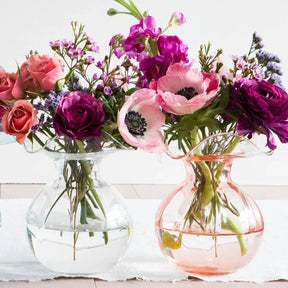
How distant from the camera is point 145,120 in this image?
891 millimetres

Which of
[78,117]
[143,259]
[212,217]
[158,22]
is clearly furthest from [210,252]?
[158,22]

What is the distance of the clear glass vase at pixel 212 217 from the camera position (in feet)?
3.15

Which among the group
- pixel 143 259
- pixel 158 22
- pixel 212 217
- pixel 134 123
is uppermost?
pixel 158 22

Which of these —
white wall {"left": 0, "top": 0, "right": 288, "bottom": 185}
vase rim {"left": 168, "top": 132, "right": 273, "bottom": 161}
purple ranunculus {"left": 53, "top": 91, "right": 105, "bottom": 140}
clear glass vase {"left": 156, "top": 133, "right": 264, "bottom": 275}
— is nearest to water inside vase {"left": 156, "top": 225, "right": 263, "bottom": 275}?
clear glass vase {"left": 156, "top": 133, "right": 264, "bottom": 275}

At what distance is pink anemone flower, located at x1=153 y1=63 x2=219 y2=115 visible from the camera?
2.79ft

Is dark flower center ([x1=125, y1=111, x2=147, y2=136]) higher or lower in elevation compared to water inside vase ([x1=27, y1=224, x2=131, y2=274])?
higher

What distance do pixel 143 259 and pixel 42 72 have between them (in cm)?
40

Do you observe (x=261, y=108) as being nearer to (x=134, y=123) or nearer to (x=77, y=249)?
(x=134, y=123)

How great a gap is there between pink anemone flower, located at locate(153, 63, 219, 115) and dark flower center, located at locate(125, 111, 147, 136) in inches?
1.6

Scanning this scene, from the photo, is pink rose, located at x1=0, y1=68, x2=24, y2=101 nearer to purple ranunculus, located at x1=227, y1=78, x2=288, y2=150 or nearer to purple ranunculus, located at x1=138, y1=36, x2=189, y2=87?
purple ranunculus, located at x1=138, y1=36, x2=189, y2=87

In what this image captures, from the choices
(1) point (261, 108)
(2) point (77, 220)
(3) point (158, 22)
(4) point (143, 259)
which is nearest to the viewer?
(1) point (261, 108)

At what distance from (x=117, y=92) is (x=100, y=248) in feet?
0.81

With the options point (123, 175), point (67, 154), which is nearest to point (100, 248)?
point (67, 154)

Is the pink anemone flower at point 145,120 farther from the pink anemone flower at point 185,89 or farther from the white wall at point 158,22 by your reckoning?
the white wall at point 158,22
